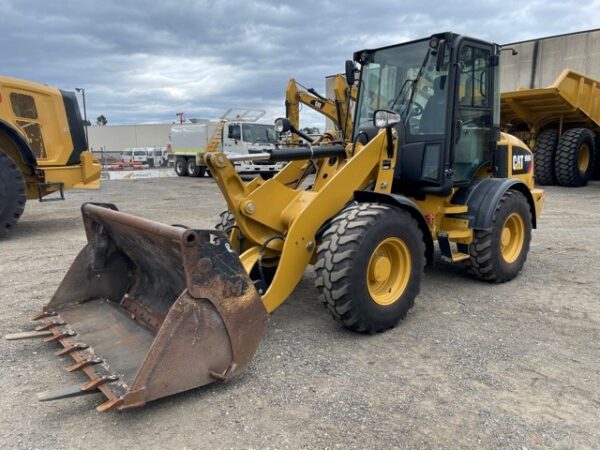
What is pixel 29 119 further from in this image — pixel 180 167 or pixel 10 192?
pixel 180 167

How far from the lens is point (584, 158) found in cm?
1438

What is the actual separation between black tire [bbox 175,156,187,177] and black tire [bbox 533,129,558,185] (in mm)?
15320

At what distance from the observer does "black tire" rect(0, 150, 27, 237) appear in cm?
743

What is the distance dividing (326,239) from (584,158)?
13578mm

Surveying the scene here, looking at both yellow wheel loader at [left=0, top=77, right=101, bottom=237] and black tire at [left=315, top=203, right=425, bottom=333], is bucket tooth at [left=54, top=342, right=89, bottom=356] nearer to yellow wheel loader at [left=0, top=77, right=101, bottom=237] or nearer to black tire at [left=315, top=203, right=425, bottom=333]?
black tire at [left=315, top=203, right=425, bottom=333]

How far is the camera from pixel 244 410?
282cm

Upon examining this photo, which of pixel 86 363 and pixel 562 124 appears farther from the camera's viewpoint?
pixel 562 124

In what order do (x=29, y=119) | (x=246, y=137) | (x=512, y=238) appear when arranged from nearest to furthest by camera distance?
1. (x=512, y=238)
2. (x=29, y=119)
3. (x=246, y=137)

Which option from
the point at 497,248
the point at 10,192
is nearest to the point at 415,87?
the point at 497,248

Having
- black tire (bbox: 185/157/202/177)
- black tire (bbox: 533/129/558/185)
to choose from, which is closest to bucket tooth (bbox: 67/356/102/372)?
black tire (bbox: 533/129/558/185)

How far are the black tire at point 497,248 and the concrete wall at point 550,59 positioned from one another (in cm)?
1741

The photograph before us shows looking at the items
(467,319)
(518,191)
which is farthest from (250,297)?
(518,191)

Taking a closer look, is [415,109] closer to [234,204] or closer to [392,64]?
[392,64]

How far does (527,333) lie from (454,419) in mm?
1521
